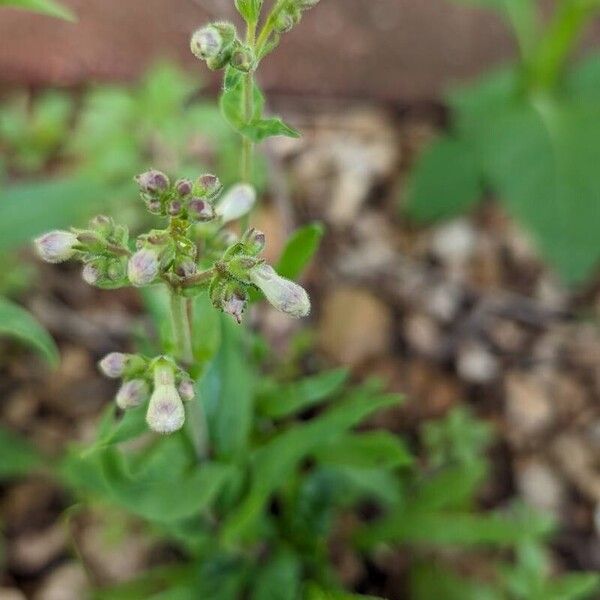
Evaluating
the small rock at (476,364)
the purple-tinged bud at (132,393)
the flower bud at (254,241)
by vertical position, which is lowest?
the small rock at (476,364)

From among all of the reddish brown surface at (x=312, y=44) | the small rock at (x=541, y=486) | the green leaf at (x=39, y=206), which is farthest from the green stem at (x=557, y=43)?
the green leaf at (x=39, y=206)

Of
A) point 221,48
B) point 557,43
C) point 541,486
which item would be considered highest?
point 221,48

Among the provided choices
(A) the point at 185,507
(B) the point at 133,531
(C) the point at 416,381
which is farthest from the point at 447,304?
(A) the point at 185,507

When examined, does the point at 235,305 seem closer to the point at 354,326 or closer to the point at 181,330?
the point at 181,330

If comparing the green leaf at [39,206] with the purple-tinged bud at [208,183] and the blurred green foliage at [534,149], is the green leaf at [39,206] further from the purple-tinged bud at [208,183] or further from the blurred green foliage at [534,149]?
the blurred green foliage at [534,149]

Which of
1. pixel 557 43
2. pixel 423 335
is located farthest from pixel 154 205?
pixel 557 43
